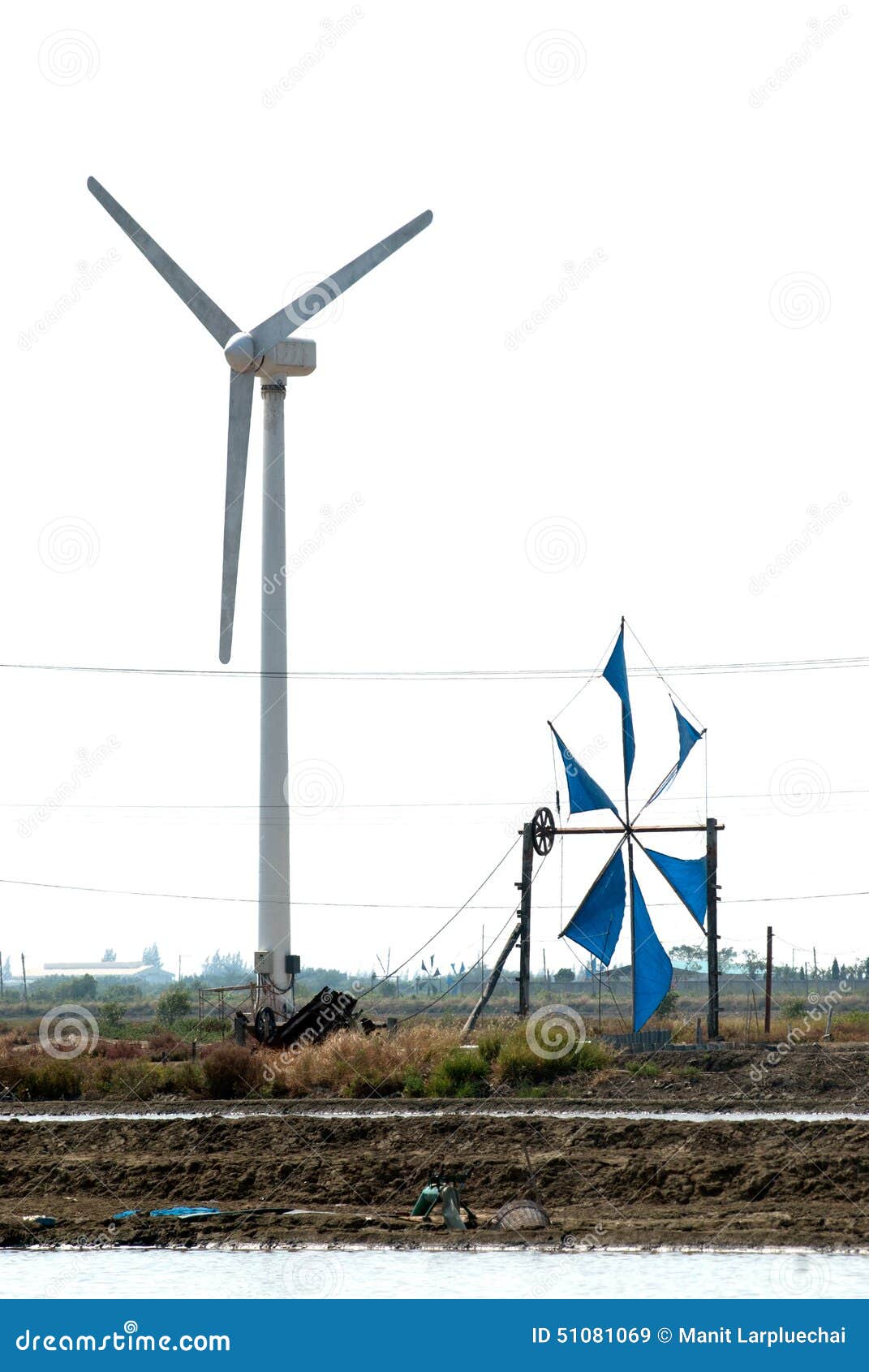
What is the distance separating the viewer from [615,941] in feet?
108

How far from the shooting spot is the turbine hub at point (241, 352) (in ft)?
129

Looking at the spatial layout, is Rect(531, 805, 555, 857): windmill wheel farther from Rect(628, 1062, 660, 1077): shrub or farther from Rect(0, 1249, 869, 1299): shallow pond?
Rect(0, 1249, 869, 1299): shallow pond

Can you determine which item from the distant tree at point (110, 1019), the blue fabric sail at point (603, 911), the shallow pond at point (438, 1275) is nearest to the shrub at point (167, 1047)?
the distant tree at point (110, 1019)

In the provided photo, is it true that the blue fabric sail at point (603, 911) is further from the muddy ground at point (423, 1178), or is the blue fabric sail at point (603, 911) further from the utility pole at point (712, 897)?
the muddy ground at point (423, 1178)

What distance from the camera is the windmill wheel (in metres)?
35.1

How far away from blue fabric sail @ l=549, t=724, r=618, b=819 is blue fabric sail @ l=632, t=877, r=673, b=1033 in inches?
68.9

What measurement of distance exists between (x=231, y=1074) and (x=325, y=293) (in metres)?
16.8

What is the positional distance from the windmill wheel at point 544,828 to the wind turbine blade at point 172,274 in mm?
12762

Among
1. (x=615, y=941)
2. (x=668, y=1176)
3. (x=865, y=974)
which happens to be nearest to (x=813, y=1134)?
(x=668, y=1176)

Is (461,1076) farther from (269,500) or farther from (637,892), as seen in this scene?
(269,500)

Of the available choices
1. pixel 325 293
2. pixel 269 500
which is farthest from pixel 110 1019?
pixel 325 293

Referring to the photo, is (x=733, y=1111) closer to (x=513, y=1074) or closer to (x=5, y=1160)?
(x=513, y=1074)
